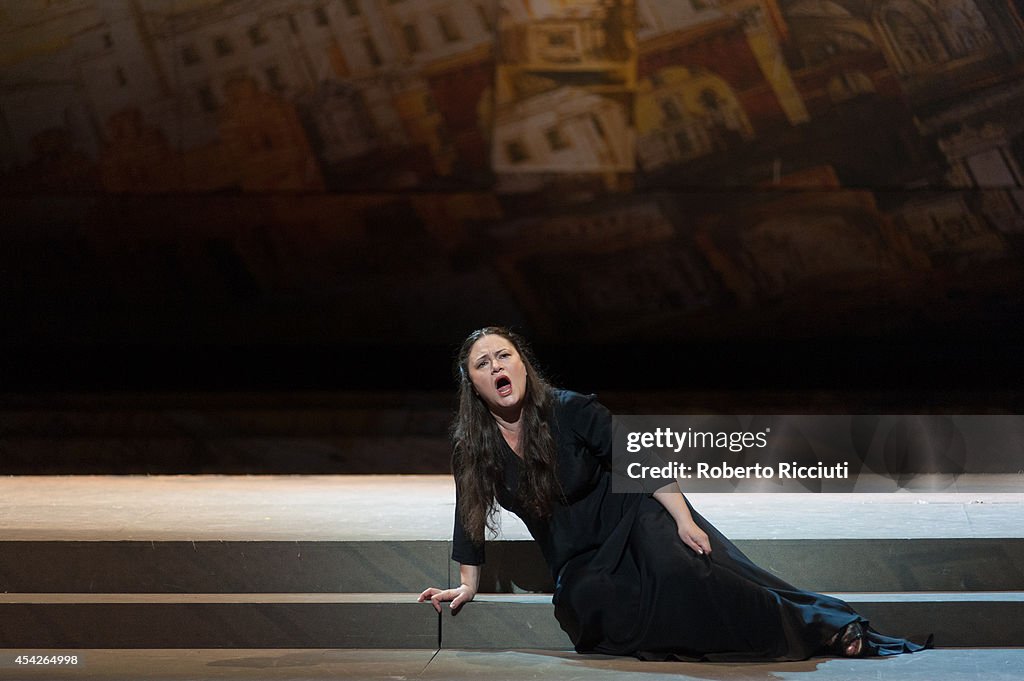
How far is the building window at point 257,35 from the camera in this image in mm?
6699

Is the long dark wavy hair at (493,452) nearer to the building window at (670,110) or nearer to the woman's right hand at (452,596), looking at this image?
the woman's right hand at (452,596)

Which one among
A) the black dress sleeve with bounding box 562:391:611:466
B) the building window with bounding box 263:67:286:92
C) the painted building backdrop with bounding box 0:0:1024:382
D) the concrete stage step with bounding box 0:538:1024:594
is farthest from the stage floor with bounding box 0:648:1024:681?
the building window with bounding box 263:67:286:92

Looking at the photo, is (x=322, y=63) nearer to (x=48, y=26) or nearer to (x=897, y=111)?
(x=48, y=26)

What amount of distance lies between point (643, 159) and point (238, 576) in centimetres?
414

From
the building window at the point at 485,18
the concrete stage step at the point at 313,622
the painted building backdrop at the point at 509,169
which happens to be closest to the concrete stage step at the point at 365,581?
the concrete stage step at the point at 313,622

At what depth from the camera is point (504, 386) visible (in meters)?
3.19

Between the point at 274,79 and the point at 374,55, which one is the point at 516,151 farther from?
the point at 274,79

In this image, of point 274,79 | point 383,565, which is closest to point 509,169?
point 274,79

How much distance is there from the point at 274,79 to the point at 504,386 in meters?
4.19

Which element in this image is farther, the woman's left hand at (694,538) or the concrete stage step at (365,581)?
the concrete stage step at (365,581)

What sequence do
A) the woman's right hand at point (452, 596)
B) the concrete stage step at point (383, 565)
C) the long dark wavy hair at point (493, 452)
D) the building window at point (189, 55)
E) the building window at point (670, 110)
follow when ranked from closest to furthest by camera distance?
the long dark wavy hair at point (493, 452), the woman's right hand at point (452, 596), the concrete stage step at point (383, 565), the building window at point (189, 55), the building window at point (670, 110)

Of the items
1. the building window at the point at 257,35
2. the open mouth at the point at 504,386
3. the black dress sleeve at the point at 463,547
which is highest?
the building window at the point at 257,35

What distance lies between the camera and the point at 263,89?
6746 millimetres

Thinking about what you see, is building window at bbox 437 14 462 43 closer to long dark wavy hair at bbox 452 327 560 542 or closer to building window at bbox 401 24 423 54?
building window at bbox 401 24 423 54
